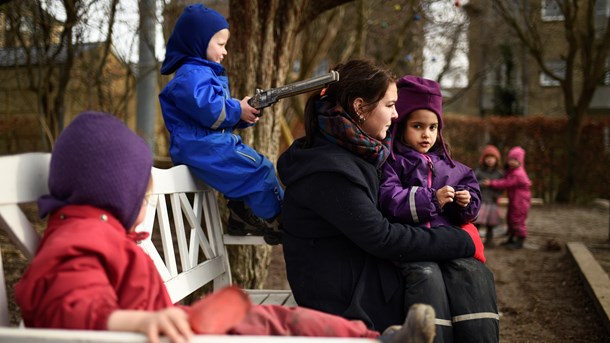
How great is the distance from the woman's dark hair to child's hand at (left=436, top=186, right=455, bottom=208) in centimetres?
44

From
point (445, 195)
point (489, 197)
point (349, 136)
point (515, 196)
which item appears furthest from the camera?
point (489, 197)

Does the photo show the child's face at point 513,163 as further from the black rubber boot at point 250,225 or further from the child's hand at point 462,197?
the child's hand at point 462,197

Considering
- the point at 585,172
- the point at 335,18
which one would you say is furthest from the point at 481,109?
the point at 335,18

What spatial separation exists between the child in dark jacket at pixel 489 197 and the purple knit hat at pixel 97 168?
784 centimetres

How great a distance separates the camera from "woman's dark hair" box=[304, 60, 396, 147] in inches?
109

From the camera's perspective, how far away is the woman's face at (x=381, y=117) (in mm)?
2783

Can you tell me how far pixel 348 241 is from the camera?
262cm

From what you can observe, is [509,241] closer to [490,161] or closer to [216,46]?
[490,161]

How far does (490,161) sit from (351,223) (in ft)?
26.1

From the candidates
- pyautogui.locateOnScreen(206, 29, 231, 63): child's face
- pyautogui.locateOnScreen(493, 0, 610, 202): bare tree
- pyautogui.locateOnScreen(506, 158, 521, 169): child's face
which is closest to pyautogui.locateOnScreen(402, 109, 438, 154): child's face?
pyautogui.locateOnScreen(206, 29, 231, 63): child's face

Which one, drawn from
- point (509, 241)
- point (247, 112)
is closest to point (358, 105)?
point (247, 112)

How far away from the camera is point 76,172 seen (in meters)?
Result: 1.79

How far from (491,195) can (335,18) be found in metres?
3.86

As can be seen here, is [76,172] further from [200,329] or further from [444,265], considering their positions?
[444,265]
